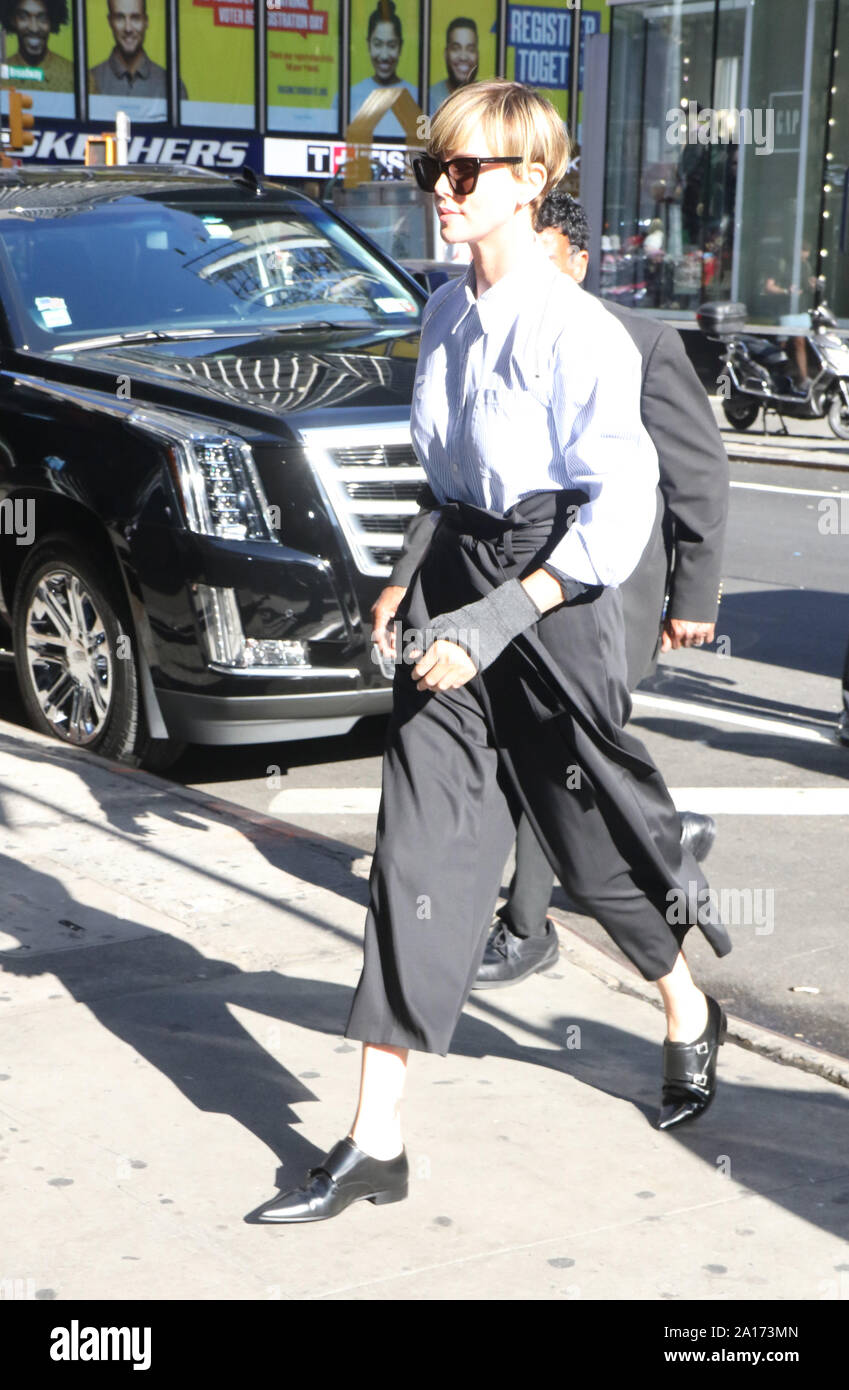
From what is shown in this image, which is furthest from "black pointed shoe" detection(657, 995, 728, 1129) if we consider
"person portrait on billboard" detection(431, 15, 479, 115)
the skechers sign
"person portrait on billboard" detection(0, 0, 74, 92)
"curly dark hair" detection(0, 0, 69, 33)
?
"person portrait on billboard" detection(431, 15, 479, 115)

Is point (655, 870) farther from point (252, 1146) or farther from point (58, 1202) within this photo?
point (58, 1202)

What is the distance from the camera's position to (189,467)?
6012 millimetres

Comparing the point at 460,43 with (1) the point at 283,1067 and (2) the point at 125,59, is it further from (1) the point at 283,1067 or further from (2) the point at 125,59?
(1) the point at 283,1067

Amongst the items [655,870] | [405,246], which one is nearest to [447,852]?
[655,870]

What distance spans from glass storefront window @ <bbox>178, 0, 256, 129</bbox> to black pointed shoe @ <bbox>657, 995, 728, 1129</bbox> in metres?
41.0

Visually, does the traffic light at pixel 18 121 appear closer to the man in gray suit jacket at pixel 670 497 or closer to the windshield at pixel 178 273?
the windshield at pixel 178 273

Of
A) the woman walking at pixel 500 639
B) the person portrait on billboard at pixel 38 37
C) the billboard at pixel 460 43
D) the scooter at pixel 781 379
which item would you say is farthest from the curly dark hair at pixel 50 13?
the woman walking at pixel 500 639

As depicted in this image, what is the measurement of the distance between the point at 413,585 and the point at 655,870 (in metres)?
0.71

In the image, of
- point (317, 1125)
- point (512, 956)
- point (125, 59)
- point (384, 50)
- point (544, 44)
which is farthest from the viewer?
point (544, 44)

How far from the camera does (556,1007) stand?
14.3 ft

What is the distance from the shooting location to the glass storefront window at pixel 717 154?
26.6 m

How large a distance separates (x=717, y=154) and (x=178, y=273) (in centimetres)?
2183

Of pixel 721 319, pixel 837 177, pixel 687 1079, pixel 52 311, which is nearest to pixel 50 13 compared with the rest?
pixel 837 177

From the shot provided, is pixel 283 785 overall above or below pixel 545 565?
below
